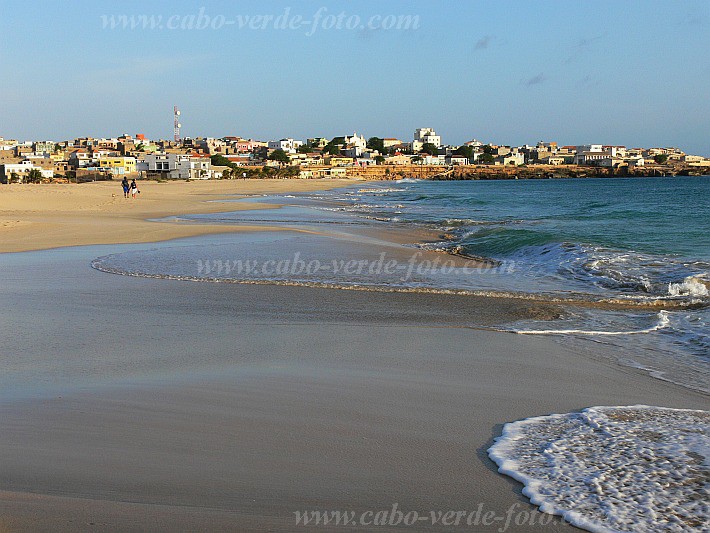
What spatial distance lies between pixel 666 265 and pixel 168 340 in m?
8.75

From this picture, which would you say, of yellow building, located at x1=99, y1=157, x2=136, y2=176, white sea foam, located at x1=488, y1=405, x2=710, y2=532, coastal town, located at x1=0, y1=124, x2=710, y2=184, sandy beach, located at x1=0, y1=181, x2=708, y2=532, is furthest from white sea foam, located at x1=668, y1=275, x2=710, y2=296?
yellow building, located at x1=99, y1=157, x2=136, y2=176

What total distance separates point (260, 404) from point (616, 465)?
197cm

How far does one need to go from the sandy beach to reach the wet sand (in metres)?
0.01

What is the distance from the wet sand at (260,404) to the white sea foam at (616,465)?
136mm

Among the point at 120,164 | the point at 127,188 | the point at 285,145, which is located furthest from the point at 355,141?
the point at 127,188

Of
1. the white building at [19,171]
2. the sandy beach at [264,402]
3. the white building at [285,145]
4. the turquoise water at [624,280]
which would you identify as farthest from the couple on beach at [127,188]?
the white building at [285,145]

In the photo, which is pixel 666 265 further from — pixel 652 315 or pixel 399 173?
pixel 399 173

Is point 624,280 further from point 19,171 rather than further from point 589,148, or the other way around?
point 589,148

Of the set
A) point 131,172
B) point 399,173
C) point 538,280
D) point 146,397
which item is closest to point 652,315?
point 538,280

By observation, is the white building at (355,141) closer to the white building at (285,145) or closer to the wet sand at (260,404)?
the white building at (285,145)

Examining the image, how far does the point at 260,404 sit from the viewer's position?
13.5ft

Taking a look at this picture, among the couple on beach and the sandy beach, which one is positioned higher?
the couple on beach

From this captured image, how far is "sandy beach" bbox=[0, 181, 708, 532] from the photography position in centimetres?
285

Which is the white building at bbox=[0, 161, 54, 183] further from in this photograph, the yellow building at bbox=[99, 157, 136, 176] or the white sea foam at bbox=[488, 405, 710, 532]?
the white sea foam at bbox=[488, 405, 710, 532]
